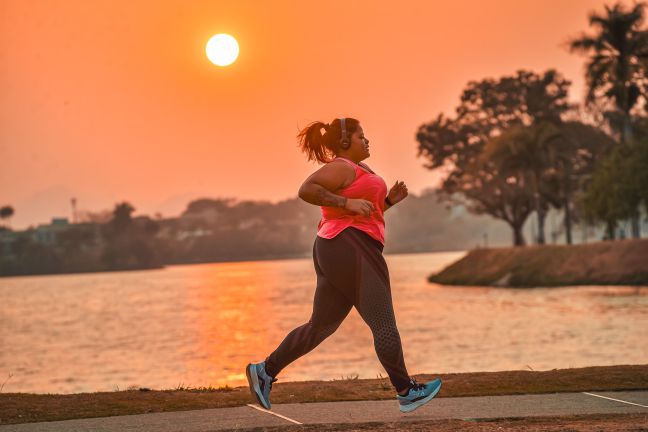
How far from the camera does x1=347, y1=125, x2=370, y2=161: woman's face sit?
820cm

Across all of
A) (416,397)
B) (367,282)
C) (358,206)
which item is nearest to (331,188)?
(358,206)

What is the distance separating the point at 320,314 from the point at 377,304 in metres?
0.47

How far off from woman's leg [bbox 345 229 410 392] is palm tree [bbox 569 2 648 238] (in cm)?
5534

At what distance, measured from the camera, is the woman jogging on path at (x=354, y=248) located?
7.93 m

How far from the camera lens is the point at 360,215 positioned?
7996 millimetres

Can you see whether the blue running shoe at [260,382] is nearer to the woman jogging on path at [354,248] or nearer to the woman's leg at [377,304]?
the woman jogging on path at [354,248]

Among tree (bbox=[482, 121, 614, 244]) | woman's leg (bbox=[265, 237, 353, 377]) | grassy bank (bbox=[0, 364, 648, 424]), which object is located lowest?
grassy bank (bbox=[0, 364, 648, 424])

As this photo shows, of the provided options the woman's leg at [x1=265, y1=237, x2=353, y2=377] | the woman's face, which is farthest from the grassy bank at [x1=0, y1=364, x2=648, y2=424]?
the woman's face

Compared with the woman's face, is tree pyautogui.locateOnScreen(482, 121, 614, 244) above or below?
above

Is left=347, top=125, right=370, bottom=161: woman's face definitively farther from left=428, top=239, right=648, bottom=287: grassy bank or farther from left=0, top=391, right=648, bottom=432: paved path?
left=428, top=239, right=648, bottom=287: grassy bank

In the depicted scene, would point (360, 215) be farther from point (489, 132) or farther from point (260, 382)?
point (489, 132)

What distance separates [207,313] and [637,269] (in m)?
27.8

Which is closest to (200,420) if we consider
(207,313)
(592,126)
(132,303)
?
(207,313)

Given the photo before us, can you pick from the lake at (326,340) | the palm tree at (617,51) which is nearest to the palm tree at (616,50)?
the palm tree at (617,51)
